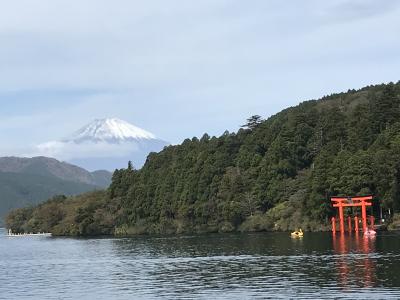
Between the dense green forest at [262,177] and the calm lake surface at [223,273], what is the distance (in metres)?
29.2

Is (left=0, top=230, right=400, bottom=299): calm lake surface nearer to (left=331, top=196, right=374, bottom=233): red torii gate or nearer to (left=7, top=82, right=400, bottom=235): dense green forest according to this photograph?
(left=331, top=196, right=374, bottom=233): red torii gate

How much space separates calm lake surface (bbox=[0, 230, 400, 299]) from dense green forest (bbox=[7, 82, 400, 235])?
29171 mm

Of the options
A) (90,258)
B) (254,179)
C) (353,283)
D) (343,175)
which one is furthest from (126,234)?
(353,283)

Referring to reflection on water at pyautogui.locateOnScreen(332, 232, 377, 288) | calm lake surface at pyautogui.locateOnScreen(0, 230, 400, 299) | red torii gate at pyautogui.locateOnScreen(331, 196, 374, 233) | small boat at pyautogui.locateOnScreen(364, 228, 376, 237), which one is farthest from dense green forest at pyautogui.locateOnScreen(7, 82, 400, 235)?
calm lake surface at pyautogui.locateOnScreen(0, 230, 400, 299)

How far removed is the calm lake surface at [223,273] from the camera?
47.2m

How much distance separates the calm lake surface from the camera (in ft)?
155

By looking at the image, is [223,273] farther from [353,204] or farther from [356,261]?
[353,204]

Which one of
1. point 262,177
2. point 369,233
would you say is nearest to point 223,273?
point 369,233

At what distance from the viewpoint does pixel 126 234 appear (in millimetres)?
166250

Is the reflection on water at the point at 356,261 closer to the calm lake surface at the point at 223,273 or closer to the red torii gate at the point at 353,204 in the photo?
the calm lake surface at the point at 223,273

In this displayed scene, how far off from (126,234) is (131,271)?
100 meters

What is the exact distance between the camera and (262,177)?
14238 cm

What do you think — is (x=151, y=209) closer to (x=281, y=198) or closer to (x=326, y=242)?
(x=281, y=198)

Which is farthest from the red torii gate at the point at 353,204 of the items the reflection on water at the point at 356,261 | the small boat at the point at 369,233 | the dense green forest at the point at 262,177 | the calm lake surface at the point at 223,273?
the calm lake surface at the point at 223,273
